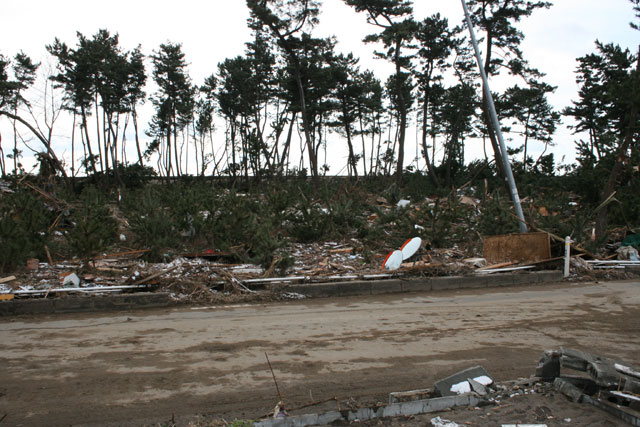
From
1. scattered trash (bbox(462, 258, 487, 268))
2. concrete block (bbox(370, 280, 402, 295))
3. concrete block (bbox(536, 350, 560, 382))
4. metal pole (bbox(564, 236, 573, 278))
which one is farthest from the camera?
scattered trash (bbox(462, 258, 487, 268))

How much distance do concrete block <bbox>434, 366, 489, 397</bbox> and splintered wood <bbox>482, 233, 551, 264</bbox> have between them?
25.1 ft

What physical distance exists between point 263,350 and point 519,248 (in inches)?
317

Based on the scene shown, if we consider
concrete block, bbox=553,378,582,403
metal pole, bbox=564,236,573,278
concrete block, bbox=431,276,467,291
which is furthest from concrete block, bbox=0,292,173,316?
metal pole, bbox=564,236,573,278

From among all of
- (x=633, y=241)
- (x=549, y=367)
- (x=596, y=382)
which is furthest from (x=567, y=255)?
(x=596, y=382)

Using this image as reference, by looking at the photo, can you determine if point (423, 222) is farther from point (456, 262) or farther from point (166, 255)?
point (166, 255)

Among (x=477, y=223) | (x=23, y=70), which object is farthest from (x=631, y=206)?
(x=23, y=70)

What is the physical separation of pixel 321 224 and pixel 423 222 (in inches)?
110

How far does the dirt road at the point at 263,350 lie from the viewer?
3.60m

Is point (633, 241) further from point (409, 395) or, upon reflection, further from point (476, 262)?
point (409, 395)

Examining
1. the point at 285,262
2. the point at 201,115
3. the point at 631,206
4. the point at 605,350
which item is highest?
the point at 201,115

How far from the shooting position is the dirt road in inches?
142

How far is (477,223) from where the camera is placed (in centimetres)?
1368

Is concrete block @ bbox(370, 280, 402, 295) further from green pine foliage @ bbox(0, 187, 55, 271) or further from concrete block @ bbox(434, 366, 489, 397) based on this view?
green pine foliage @ bbox(0, 187, 55, 271)

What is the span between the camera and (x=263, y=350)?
489 cm
